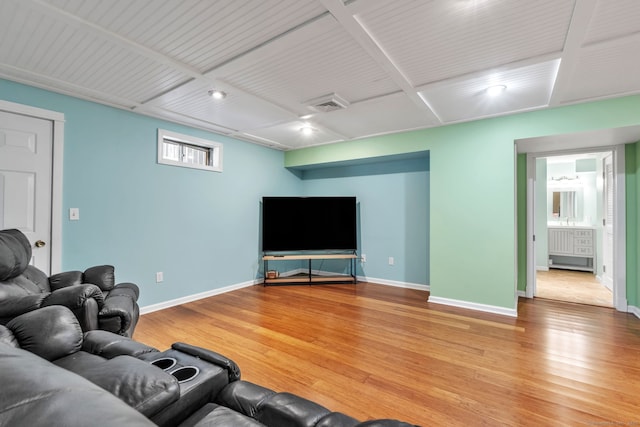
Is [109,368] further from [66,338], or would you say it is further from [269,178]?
[269,178]

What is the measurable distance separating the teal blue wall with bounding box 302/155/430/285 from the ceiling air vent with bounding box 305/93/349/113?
2.05 metres

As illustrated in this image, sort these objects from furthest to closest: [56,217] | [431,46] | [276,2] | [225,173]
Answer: [225,173] < [56,217] < [431,46] < [276,2]

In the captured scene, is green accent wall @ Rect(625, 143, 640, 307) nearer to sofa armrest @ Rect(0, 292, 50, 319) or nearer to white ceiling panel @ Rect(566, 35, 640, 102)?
white ceiling panel @ Rect(566, 35, 640, 102)

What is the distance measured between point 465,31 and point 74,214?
3753mm

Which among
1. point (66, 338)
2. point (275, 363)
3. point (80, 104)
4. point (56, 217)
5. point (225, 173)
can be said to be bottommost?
point (275, 363)

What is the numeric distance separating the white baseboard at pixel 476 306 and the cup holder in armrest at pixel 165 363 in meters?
3.41

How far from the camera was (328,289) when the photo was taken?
454 cm

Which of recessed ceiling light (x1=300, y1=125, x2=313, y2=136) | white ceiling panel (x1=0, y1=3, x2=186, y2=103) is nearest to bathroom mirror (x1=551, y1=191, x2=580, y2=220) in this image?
recessed ceiling light (x1=300, y1=125, x2=313, y2=136)

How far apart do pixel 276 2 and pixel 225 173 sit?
3032 millimetres

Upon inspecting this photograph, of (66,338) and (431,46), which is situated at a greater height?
(431,46)

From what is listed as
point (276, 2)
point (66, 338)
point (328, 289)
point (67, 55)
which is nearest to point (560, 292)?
point (328, 289)

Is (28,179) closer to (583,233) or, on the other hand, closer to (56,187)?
(56,187)

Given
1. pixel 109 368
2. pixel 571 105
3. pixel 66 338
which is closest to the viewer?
pixel 109 368

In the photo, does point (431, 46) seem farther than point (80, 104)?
No
